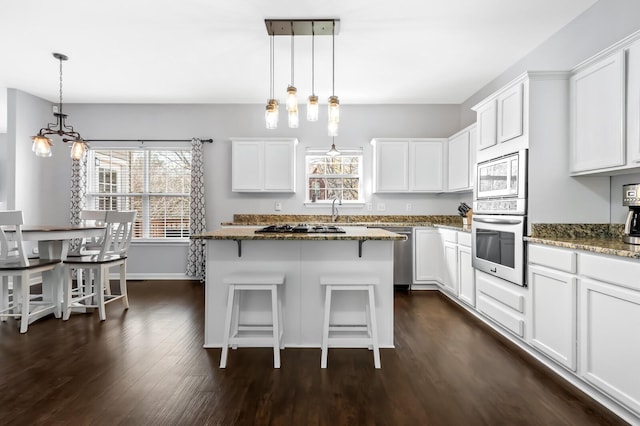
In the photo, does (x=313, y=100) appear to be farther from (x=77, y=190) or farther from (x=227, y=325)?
(x=77, y=190)

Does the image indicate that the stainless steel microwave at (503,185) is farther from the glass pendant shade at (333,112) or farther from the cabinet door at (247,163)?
the cabinet door at (247,163)

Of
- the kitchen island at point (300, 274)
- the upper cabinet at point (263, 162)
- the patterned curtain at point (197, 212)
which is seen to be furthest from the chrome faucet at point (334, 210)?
the kitchen island at point (300, 274)

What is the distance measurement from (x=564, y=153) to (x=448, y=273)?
1974 mm

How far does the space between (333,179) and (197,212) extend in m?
2.21

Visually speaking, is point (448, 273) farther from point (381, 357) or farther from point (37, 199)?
point (37, 199)

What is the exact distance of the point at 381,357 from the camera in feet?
8.09

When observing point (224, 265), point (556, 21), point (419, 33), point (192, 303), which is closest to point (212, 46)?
point (419, 33)

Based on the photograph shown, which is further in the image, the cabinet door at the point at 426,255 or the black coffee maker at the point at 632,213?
the cabinet door at the point at 426,255

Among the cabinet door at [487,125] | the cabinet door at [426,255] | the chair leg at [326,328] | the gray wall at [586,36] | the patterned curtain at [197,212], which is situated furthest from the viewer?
the patterned curtain at [197,212]

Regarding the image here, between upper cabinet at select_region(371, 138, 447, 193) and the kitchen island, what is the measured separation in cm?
248

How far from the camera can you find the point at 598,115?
2297 millimetres

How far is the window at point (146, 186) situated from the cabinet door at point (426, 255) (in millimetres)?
3631

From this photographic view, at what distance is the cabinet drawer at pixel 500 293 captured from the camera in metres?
2.61

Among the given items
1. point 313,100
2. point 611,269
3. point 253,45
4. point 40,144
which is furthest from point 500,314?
point 40,144
